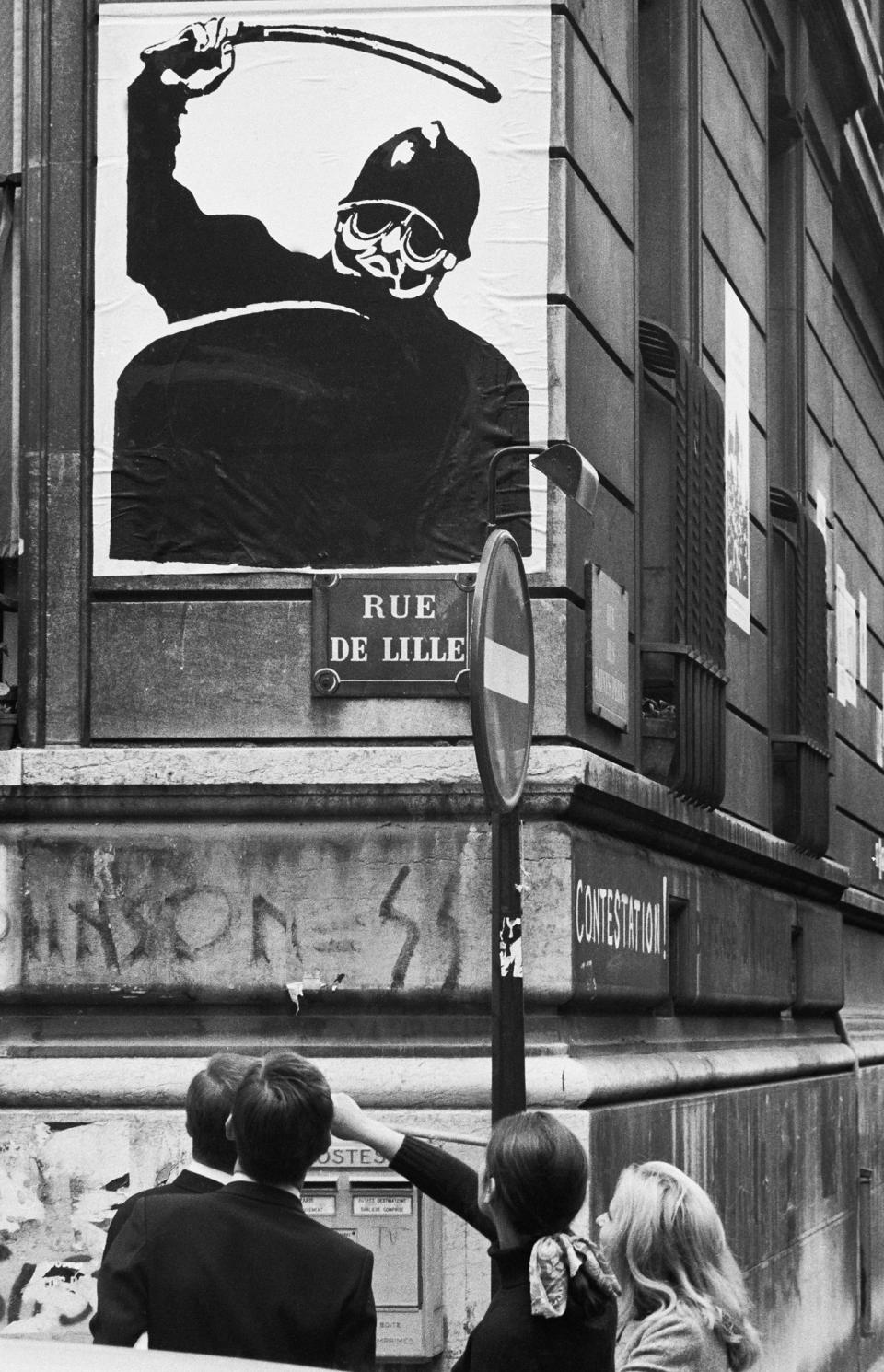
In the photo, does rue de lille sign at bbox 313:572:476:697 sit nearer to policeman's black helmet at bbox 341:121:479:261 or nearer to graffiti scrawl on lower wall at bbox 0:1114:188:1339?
policeman's black helmet at bbox 341:121:479:261

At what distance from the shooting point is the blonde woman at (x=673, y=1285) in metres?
4.57

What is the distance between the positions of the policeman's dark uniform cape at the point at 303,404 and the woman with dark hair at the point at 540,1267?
4303 mm

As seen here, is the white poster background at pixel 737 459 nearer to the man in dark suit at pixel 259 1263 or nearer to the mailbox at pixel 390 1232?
the mailbox at pixel 390 1232

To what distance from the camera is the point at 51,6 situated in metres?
8.76

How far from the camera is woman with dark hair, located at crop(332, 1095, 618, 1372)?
4199 mm

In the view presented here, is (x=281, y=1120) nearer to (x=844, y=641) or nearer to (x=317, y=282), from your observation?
(x=317, y=282)

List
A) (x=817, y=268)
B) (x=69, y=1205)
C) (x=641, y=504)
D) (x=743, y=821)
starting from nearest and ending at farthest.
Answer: (x=69, y=1205) → (x=641, y=504) → (x=743, y=821) → (x=817, y=268)

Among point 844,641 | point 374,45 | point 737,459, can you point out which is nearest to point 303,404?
point 374,45

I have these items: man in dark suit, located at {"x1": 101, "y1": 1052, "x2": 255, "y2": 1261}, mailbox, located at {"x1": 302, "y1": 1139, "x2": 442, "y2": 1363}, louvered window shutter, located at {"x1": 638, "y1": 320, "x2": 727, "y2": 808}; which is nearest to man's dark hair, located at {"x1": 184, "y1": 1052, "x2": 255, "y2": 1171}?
man in dark suit, located at {"x1": 101, "y1": 1052, "x2": 255, "y2": 1261}

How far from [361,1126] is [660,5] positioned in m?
7.83

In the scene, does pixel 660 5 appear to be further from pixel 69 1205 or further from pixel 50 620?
pixel 69 1205

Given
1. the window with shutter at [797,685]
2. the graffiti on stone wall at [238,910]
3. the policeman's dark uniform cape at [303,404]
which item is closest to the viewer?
the graffiti on stone wall at [238,910]

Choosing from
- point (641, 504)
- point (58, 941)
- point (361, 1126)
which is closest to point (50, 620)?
point (58, 941)

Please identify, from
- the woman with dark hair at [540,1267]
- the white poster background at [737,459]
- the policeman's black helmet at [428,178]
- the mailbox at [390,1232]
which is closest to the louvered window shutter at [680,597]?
the white poster background at [737,459]
